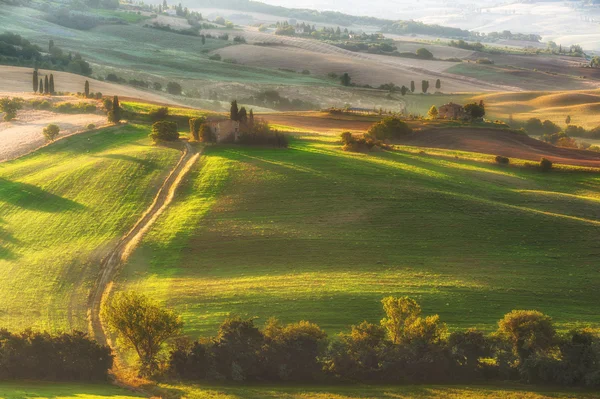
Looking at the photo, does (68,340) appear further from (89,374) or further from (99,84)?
(99,84)

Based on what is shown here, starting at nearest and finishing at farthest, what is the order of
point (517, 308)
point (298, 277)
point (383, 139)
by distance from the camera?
1. point (517, 308)
2. point (298, 277)
3. point (383, 139)

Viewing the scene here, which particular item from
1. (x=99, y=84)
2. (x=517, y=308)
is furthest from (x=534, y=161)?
(x=99, y=84)

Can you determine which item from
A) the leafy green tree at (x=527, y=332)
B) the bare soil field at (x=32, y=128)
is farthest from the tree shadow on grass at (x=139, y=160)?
the leafy green tree at (x=527, y=332)

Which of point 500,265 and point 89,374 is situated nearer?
point 89,374

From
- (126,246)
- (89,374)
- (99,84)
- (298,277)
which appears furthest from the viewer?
(99,84)

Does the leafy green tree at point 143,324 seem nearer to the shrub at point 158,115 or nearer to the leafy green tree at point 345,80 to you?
the shrub at point 158,115

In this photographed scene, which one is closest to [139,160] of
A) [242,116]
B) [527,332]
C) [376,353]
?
[242,116]

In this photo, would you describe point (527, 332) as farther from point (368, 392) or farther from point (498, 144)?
point (498, 144)
